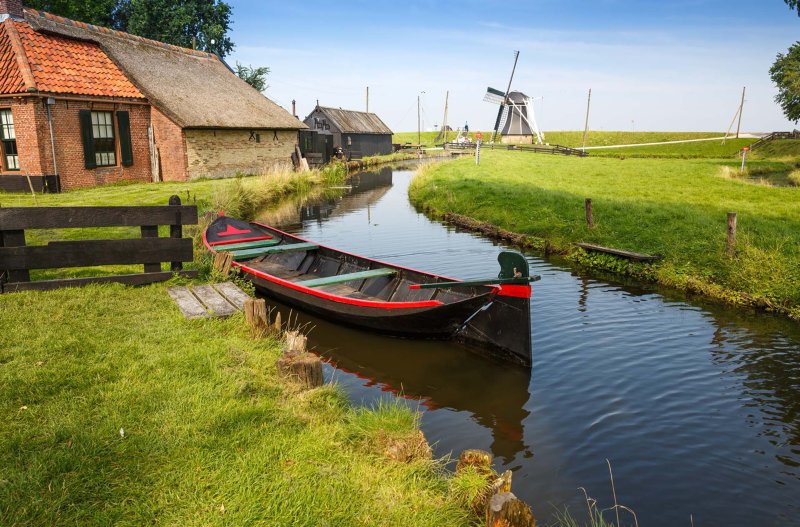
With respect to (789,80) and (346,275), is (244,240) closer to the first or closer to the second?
(346,275)

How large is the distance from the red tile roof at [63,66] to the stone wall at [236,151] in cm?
318

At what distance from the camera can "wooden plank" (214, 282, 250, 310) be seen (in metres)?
7.73

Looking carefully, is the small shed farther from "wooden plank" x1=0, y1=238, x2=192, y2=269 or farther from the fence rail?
"wooden plank" x1=0, y1=238, x2=192, y2=269

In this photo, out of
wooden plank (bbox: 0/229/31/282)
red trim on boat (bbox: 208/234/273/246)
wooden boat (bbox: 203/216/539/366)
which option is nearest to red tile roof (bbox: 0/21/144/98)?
red trim on boat (bbox: 208/234/273/246)

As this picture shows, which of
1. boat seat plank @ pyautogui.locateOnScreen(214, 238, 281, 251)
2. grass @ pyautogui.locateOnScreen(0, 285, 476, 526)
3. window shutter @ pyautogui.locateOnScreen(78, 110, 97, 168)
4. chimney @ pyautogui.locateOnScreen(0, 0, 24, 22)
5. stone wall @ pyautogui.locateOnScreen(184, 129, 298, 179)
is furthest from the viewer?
stone wall @ pyautogui.locateOnScreen(184, 129, 298, 179)

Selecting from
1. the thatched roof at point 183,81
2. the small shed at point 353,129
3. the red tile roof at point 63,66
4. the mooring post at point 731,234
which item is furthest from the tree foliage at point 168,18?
the mooring post at point 731,234

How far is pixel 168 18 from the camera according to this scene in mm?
39000

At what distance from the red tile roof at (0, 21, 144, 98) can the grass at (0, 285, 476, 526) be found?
51.6ft

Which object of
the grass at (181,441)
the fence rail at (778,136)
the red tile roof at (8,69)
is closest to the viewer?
the grass at (181,441)

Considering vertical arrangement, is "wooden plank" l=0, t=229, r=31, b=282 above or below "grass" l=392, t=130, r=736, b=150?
below

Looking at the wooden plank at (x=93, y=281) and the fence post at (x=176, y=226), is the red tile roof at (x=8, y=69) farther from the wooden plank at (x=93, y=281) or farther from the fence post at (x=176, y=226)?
the wooden plank at (x=93, y=281)

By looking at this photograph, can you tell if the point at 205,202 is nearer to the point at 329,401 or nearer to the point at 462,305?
the point at 462,305

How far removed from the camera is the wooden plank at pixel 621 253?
494 inches

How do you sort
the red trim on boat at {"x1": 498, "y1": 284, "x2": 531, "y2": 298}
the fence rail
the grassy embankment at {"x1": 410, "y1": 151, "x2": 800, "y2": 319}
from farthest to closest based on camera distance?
the fence rail
the grassy embankment at {"x1": 410, "y1": 151, "x2": 800, "y2": 319}
the red trim on boat at {"x1": 498, "y1": 284, "x2": 531, "y2": 298}
